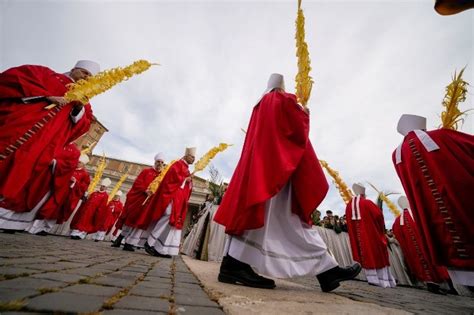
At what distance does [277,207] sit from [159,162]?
5.22m

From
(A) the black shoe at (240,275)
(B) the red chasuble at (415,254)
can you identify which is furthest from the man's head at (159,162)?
(B) the red chasuble at (415,254)

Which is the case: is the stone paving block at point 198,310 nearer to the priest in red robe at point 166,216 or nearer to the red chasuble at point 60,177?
the priest in red robe at point 166,216

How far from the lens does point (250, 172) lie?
7.41 feet

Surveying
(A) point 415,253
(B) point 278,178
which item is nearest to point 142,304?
(B) point 278,178

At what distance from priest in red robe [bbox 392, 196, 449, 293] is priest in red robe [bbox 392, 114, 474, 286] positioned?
394 centimetres

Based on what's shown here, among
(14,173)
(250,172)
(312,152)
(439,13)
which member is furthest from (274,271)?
(14,173)

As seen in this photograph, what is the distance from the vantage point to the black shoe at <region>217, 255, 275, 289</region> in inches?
77.5

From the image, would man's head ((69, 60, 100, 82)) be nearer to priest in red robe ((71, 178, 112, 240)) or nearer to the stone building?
priest in red robe ((71, 178, 112, 240))

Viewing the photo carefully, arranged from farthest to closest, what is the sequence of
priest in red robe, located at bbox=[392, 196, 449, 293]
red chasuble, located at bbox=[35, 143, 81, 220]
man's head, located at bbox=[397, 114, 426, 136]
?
priest in red robe, located at bbox=[392, 196, 449, 293] → red chasuble, located at bbox=[35, 143, 81, 220] → man's head, located at bbox=[397, 114, 426, 136]

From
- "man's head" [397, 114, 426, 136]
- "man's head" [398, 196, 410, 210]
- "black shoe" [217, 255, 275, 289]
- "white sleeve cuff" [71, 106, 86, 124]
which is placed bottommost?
"black shoe" [217, 255, 275, 289]

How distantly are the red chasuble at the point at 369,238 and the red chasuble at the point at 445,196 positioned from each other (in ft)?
12.6

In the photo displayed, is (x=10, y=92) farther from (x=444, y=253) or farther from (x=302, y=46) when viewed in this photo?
(x=444, y=253)

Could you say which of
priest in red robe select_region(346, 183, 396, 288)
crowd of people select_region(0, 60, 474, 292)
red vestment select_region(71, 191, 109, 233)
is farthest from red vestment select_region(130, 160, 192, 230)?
red vestment select_region(71, 191, 109, 233)

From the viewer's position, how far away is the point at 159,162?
6883 millimetres
